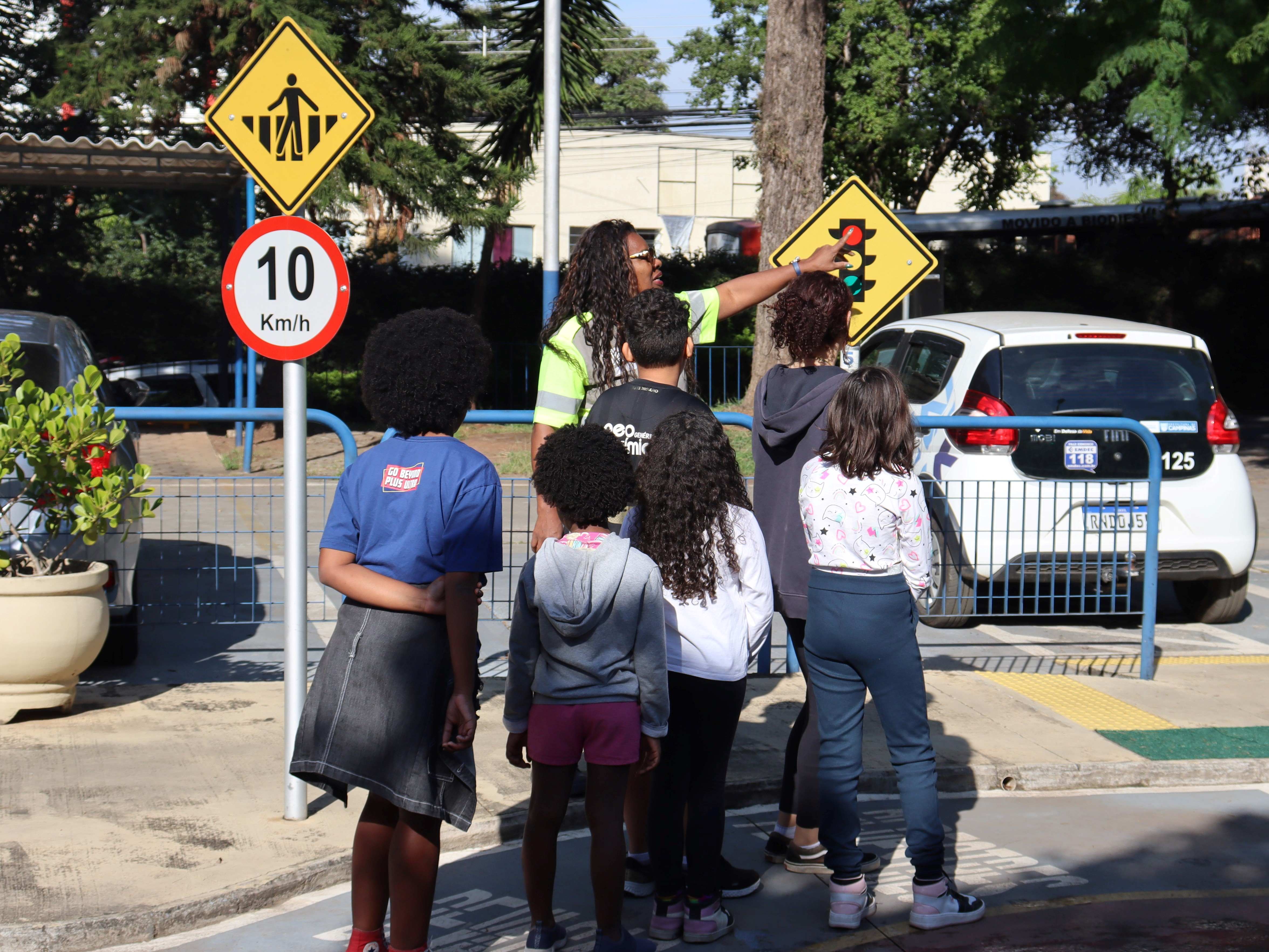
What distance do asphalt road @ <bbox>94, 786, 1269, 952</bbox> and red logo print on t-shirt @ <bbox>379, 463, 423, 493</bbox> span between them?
4.78ft

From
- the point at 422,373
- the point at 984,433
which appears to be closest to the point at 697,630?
the point at 422,373

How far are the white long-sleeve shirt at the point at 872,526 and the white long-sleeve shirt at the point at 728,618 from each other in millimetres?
212

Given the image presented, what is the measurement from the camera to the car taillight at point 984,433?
7.59 m

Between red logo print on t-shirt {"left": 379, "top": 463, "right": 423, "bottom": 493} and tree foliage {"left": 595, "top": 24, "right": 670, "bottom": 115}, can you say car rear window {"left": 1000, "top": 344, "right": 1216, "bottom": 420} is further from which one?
tree foliage {"left": 595, "top": 24, "right": 670, "bottom": 115}

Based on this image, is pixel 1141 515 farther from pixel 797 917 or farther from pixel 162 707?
pixel 162 707

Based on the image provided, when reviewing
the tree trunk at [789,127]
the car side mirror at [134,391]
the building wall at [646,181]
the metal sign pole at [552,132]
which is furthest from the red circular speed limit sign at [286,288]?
the building wall at [646,181]

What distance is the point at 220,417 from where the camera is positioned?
235 inches

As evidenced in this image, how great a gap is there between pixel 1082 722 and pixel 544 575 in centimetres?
365

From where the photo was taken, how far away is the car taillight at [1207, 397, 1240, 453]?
8039mm

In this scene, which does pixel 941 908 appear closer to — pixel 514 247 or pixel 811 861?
pixel 811 861

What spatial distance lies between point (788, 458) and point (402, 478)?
5.11 feet

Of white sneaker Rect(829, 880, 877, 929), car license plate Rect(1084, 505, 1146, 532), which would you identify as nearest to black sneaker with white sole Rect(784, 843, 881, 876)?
white sneaker Rect(829, 880, 877, 929)

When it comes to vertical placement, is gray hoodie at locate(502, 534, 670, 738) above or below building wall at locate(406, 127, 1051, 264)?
below

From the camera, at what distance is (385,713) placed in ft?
10.9
